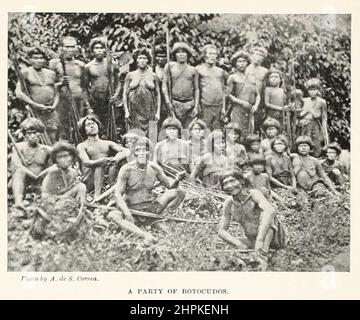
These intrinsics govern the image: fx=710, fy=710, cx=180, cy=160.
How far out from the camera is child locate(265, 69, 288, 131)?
5.51 metres

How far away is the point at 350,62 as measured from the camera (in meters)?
5.51

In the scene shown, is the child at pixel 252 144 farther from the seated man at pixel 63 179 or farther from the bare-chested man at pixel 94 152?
the seated man at pixel 63 179

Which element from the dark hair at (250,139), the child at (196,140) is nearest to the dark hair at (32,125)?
the child at (196,140)

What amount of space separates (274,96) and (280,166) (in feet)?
1.79

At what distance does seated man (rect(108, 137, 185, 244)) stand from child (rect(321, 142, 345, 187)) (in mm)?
1138

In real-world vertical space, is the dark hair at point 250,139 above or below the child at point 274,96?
below

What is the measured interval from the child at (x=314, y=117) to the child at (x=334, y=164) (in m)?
0.07

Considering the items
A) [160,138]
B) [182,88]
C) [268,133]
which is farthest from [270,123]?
[160,138]

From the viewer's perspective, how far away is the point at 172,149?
5.45 m

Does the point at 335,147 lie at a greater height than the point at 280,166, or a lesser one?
greater

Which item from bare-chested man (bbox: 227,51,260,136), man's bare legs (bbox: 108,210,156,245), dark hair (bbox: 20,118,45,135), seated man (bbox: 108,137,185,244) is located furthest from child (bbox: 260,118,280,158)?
dark hair (bbox: 20,118,45,135)

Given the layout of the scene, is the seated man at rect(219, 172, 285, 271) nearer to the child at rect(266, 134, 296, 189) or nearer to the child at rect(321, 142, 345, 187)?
the child at rect(266, 134, 296, 189)

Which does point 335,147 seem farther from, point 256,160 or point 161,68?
point 161,68

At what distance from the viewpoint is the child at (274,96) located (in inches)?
217
